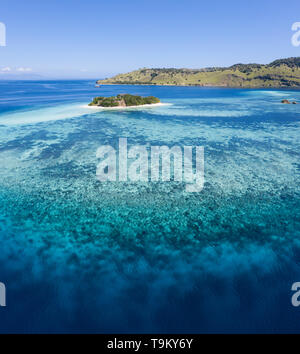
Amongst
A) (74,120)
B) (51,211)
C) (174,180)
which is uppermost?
(74,120)

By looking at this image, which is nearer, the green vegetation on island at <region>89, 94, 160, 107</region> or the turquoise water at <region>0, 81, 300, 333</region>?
the turquoise water at <region>0, 81, 300, 333</region>

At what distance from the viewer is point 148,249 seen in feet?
51.6

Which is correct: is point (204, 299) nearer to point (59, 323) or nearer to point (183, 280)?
point (183, 280)

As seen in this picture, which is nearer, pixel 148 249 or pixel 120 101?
pixel 148 249

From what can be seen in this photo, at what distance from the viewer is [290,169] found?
30.2 meters

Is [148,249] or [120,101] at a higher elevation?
[120,101]

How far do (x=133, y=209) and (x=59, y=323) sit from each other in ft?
36.1

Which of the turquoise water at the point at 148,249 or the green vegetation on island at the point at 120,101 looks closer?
the turquoise water at the point at 148,249

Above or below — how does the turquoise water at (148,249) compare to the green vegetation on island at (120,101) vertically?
below

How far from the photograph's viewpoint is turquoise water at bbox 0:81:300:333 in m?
11.4

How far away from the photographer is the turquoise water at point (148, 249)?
11.4m

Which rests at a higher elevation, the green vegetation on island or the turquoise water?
the green vegetation on island

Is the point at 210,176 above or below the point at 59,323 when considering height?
above
